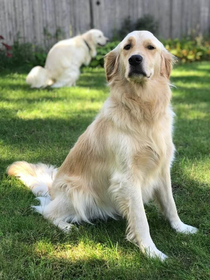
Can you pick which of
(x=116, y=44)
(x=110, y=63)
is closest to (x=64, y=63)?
(x=116, y=44)

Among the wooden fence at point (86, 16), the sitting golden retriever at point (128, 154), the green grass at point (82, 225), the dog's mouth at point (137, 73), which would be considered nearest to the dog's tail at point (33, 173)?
the green grass at point (82, 225)

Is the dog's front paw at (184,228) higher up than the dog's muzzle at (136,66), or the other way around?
the dog's muzzle at (136,66)

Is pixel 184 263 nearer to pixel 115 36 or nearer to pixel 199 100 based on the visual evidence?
pixel 199 100

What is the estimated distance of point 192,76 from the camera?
7.60 m

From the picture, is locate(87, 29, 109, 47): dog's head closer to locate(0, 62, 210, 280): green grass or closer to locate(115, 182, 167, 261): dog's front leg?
locate(0, 62, 210, 280): green grass

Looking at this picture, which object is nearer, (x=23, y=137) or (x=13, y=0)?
(x=23, y=137)

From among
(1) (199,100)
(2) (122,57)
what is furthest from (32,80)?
(2) (122,57)

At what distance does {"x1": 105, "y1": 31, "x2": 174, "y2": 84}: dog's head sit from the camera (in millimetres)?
2270

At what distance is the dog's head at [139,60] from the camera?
2.27 m

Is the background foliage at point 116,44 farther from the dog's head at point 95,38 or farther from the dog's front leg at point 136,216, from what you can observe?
the dog's front leg at point 136,216

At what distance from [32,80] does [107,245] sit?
15.1 feet

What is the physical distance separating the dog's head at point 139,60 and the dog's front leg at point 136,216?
Answer: 2.41 ft

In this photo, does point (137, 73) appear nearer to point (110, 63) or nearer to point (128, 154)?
point (110, 63)

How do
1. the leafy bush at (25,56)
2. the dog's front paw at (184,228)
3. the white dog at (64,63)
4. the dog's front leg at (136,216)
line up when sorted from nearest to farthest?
the dog's front leg at (136,216)
the dog's front paw at (184,228)
the white dog at (64,63)
the leafy bush at (25,56)
